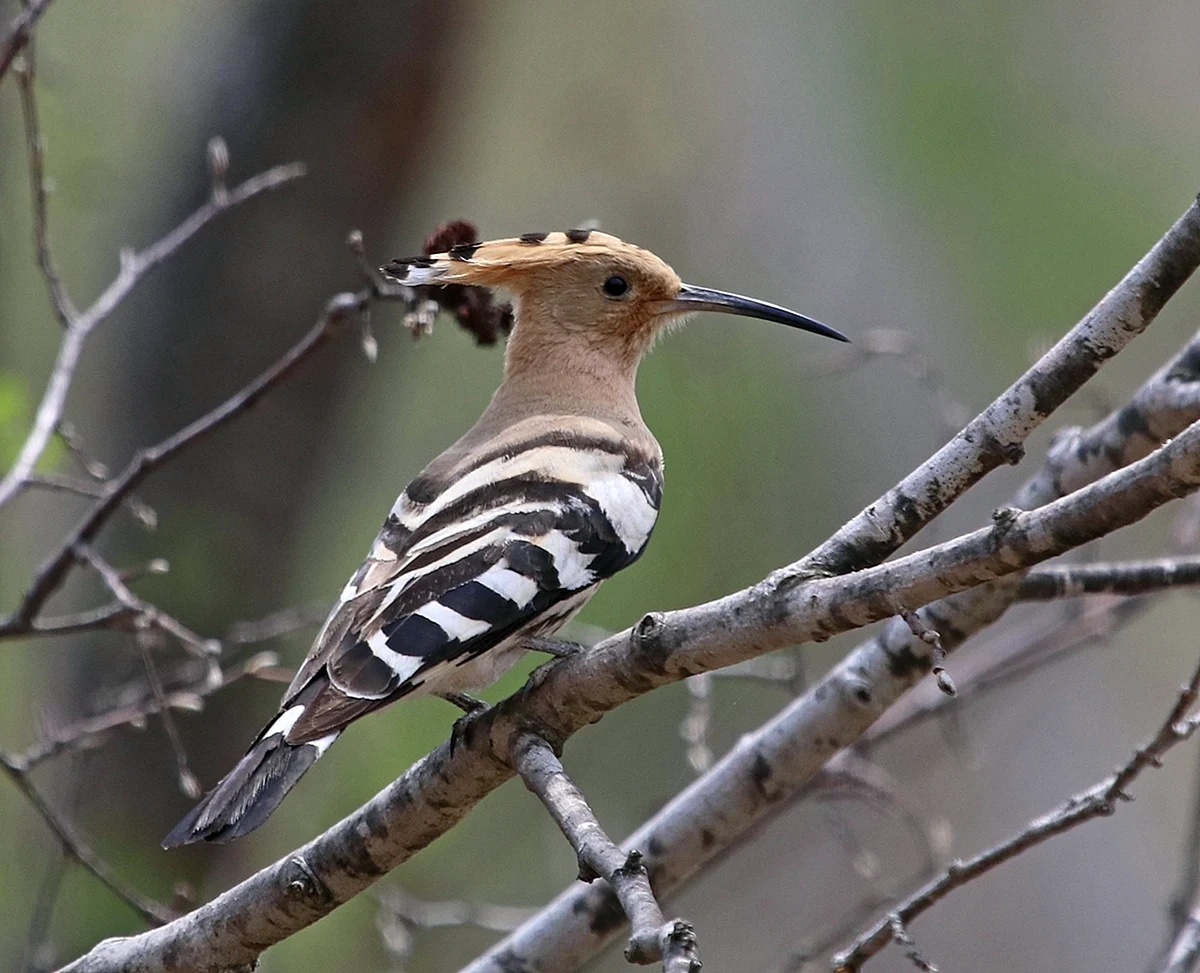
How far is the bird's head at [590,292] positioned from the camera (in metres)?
2.86

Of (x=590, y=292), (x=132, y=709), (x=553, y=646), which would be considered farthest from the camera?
(x=590, y=292)

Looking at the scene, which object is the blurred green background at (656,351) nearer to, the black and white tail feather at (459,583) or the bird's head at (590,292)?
the bird's head at (590,292)

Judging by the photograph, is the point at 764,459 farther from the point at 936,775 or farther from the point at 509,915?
the point at 509,915

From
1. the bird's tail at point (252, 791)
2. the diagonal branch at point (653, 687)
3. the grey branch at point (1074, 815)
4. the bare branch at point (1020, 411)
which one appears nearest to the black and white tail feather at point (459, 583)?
the bird's tail at point (252, 791)

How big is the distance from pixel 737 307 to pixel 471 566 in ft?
3.14

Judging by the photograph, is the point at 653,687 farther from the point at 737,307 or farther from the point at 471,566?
the point at 737,307

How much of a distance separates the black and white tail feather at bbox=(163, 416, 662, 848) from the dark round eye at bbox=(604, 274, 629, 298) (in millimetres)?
428

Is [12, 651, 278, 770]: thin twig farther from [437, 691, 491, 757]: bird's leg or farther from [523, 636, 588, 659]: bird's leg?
[523, 636, 588, 659]: bird's leg

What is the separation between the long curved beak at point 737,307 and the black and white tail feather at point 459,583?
0.39m

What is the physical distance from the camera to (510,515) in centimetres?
215

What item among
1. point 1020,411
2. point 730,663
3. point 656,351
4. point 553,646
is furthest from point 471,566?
point 656,351

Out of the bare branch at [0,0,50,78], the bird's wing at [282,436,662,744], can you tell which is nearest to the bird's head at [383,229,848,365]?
the bird's wing at [282,436,662,744]

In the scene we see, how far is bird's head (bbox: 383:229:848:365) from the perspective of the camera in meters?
2.86

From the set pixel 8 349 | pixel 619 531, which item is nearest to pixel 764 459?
pixel 8 349
